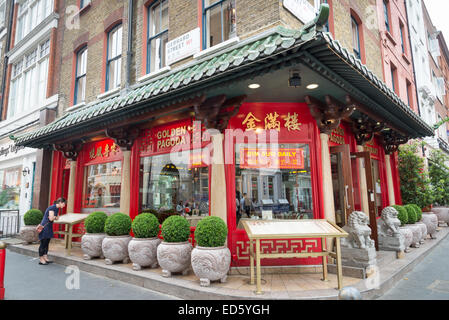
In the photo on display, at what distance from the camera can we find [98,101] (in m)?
9.80

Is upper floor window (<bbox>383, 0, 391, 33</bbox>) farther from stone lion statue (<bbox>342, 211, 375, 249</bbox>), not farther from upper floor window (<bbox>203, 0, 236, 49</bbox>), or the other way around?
stone lion statue (<bbox>342, 211, 375, 249</bbox>)

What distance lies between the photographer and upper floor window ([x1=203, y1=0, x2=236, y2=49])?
6828 millimetres

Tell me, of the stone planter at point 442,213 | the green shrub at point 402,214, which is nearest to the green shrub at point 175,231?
the green shrub at point 402,214

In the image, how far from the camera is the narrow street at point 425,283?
4633 mm

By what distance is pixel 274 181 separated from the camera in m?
6.30

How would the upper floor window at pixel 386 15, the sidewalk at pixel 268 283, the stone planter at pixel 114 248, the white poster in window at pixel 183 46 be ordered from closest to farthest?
the sidewalk at pixel 268 283, the stone planter at pixel 114 248, the white poster in window at pixel 183 46, the upper floor window at pixel 386 15

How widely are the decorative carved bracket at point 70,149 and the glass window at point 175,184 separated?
351cm

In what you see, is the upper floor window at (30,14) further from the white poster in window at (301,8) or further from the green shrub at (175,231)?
the green shrub at (175,231)

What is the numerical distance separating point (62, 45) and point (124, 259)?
35.1 ft

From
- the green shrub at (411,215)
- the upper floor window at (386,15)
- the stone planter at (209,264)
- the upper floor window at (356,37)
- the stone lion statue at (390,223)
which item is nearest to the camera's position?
the stone planter at (209,264)

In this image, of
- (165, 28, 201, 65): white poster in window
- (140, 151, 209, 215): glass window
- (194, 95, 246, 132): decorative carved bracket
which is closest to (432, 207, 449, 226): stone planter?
(140, 151, 209, 215): glass window

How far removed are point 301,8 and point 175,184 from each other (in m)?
5.39

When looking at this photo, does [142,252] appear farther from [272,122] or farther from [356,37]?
[356,37]

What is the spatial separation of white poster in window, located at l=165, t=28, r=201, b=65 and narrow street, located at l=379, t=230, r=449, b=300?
271 inches
